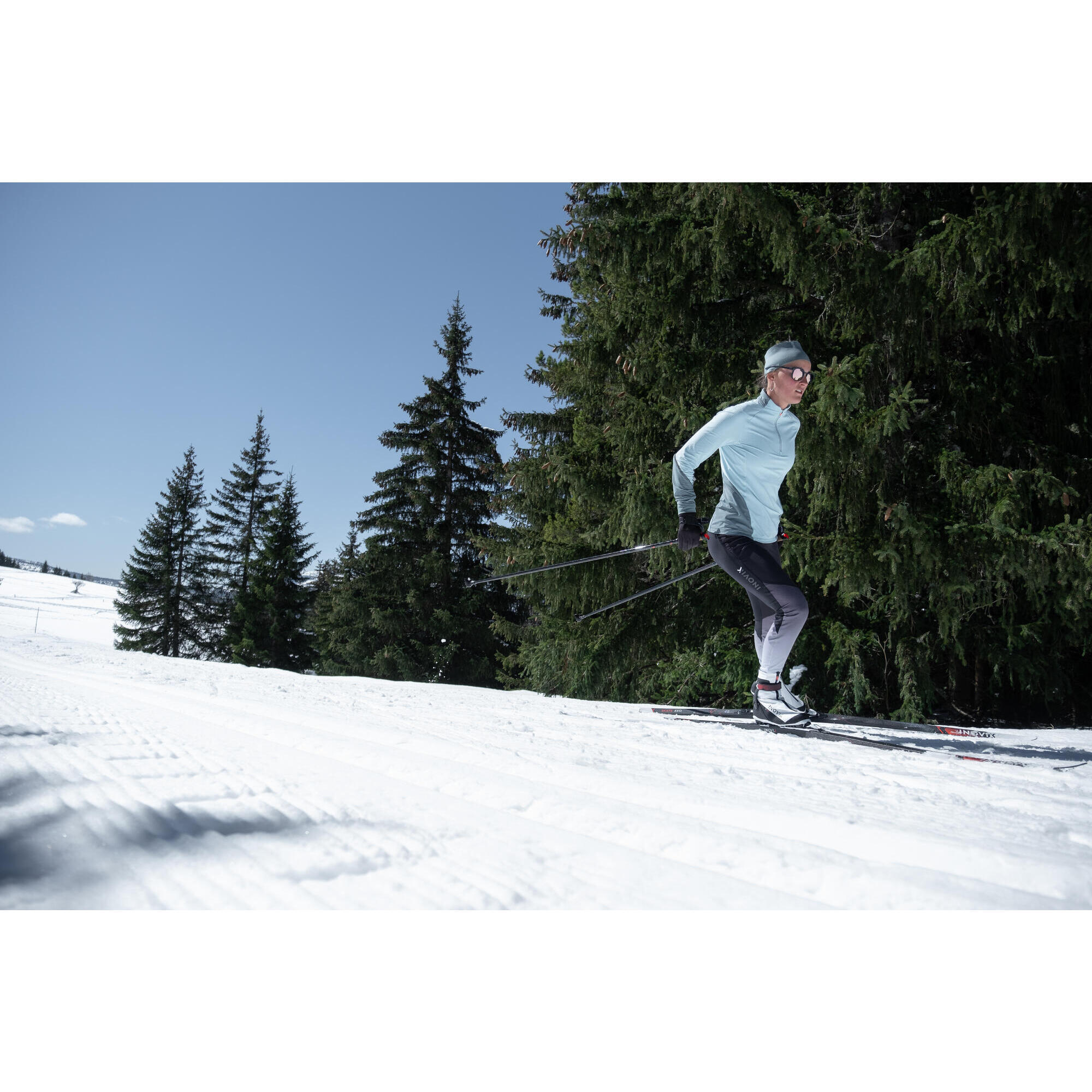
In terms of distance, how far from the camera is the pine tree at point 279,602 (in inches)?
894

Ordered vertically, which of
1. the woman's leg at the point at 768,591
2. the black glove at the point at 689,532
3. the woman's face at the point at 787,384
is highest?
the woman's face at the point at 787,384

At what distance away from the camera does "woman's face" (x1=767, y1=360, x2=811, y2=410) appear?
10.4ft

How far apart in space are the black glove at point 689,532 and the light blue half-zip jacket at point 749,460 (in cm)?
4

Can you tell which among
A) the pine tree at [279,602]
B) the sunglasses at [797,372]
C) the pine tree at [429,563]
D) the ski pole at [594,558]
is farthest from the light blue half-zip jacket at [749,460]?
the pine tree at [279,602]

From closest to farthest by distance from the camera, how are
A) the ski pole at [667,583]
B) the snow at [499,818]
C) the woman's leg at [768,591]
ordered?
the snow at [499,818], the woman's leg at [768,591], the ski pole at [667,583]

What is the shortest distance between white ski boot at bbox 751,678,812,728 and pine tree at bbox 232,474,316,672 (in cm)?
2201

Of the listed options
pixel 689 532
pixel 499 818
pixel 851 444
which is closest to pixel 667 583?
pixel 689 532

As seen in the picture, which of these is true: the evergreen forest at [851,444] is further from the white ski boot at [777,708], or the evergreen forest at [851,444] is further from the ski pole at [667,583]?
the white ski boot at [777,708]

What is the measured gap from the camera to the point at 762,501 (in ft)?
10.7

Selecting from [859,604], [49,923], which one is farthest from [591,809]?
[859,604]

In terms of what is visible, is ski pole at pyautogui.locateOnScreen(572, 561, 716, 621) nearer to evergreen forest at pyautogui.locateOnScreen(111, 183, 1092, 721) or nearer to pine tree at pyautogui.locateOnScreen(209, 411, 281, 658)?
evergreen forest at pyautogui.locateOnScreen(111, 183, 1092, 721)

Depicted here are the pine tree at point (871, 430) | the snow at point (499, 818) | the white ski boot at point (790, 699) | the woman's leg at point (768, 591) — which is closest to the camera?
the snow at point (499, 818)

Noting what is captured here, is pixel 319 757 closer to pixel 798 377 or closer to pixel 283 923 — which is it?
pixel 283 923

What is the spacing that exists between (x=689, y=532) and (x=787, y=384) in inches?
36.5
